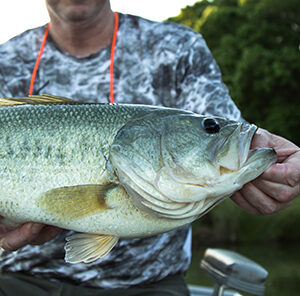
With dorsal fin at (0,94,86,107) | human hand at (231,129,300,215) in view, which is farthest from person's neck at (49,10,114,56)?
human hand at (231,129,300,215)

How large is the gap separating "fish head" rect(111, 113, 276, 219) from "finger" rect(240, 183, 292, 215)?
17cm

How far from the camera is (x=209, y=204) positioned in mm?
1940

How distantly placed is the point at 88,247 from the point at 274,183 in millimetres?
894

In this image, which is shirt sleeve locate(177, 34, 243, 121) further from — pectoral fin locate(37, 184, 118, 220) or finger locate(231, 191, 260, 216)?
pectoral fin locate(37, 184, 118, 220)

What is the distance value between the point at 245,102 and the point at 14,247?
798 inches

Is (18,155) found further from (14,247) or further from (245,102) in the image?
(245,102)

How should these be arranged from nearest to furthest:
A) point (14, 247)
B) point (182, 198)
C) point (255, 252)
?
1. point (182, 198)
2. point (14, 247)
3. point (255, 252)

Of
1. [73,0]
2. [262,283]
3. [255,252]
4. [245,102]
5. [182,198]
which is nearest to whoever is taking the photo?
[182,198]

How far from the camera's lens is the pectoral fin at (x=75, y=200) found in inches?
75.5

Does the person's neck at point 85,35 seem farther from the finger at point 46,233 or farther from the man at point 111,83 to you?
the finger at point 46,233

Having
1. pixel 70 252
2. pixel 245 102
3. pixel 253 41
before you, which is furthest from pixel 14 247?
pixel 253 41

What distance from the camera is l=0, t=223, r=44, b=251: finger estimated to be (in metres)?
2.10

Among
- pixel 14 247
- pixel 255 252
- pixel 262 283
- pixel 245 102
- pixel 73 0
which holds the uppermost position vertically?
pixel 73 0

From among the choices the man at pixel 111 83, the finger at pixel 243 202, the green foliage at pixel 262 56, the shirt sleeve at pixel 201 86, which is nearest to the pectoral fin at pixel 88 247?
the man at pixel 111 83
